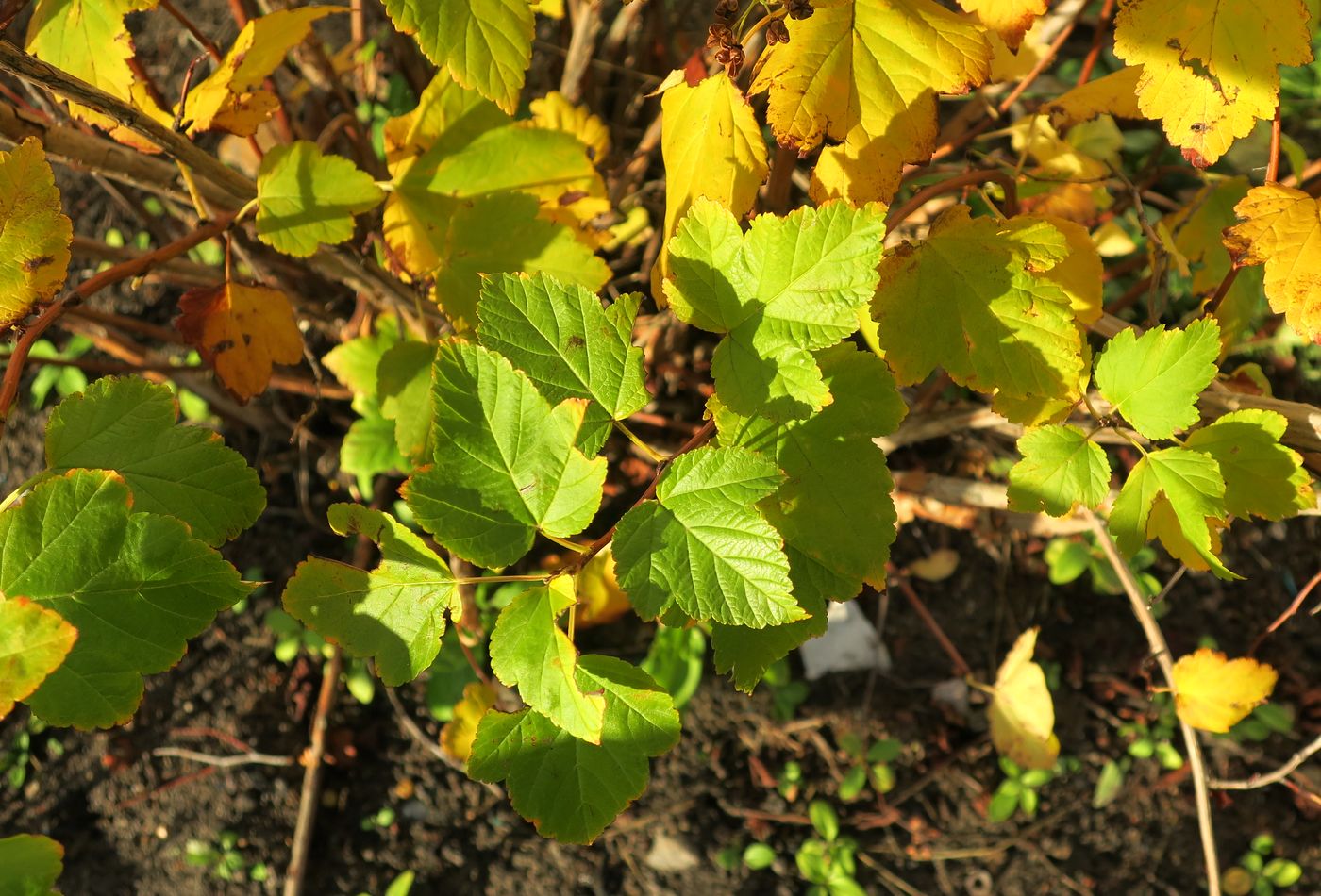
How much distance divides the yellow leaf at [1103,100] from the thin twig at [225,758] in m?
1.78

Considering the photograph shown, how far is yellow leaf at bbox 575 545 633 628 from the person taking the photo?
1569mm

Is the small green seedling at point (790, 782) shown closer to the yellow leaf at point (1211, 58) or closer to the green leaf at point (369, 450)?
the green leaf at point (369, 450)

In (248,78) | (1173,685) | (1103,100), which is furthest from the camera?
(1173,685)

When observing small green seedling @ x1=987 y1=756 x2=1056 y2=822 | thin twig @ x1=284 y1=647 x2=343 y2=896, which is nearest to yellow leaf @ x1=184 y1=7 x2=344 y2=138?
thin twig @ x1=284 y1=647 x2=343 y2=896

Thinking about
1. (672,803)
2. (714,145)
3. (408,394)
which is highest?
(714,145)

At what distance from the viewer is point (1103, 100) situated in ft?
4.00

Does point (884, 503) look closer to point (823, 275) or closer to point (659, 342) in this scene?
point (823, 275)

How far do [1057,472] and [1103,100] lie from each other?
22.0 inches

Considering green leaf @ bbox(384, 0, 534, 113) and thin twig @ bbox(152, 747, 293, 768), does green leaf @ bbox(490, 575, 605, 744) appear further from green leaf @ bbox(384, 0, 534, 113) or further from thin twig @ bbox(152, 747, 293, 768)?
thin twig @ bbox(152, 747, 293, 768)

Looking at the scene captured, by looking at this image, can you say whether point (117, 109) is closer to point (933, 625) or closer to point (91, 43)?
point (91, 43)

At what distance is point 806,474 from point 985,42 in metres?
0.49

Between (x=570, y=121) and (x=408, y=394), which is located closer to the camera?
(x=408, y=394)

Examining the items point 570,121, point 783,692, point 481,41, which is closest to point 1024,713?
point 783,692

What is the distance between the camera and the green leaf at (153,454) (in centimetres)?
93
